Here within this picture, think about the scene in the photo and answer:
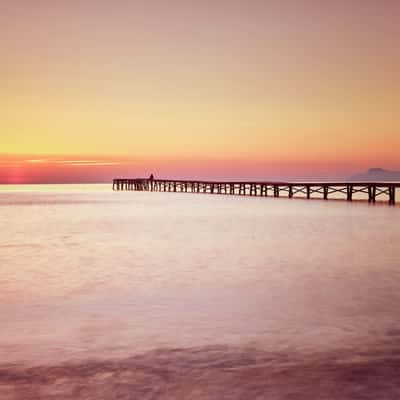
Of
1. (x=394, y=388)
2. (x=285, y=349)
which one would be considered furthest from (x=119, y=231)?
(x=394, y=388)

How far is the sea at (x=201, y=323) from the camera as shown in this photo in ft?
12.5

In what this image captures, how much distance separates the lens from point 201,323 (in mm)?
5750

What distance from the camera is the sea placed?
150 inches

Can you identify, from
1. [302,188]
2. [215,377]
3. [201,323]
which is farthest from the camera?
[302,188]

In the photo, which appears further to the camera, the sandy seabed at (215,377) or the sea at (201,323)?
the sea at (201,323)

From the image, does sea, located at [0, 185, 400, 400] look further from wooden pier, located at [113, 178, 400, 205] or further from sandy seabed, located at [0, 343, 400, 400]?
wooden pier, located at [113, 178, 400, 205]

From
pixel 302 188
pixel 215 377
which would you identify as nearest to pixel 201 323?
pixel 215 377

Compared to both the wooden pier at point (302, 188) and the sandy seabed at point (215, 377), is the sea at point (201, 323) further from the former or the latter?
the wooden pier at point (302, 188)

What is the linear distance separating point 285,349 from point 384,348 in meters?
0.81

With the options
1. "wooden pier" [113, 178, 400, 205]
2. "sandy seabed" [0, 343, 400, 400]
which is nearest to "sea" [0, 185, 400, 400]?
"sandy seabed" [0, 343, 400, 400]

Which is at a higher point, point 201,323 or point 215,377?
point 215,377

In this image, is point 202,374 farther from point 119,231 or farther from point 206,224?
point 206,224

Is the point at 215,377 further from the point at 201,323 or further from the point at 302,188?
the point at 302,188

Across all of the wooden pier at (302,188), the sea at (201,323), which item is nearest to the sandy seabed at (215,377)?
the sea at (201,323)
